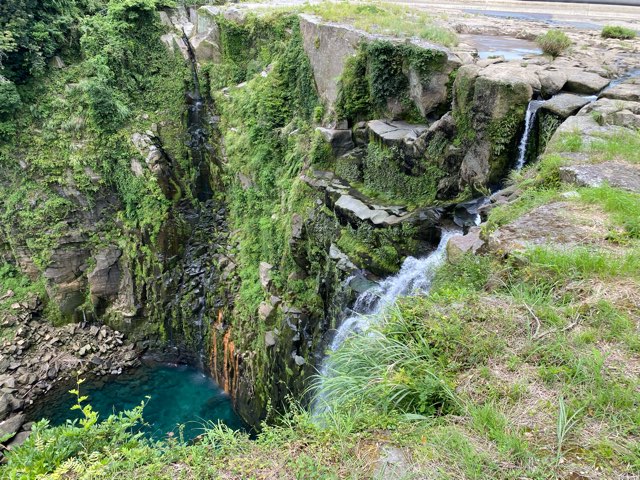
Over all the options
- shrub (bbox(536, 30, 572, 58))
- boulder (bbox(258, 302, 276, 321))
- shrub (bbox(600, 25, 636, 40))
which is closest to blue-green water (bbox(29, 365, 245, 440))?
boulder (bbox(258, 302, 276, 321))

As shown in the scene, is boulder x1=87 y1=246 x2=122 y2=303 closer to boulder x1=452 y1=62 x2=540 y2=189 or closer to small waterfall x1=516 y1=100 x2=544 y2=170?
boulder x1=452 y1=62 x2=540 y2=189

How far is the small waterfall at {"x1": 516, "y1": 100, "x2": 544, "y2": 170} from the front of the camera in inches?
348

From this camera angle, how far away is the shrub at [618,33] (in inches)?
501

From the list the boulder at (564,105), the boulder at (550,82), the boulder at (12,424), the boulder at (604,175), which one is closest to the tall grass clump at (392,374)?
the boulder at (604,175)

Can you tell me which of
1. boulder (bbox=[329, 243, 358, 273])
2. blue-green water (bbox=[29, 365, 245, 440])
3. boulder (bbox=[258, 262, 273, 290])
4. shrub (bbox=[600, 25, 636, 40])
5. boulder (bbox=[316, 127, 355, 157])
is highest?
shrub (bbox=[600, 25, 636, 40])

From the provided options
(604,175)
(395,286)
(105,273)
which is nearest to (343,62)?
(395,286)

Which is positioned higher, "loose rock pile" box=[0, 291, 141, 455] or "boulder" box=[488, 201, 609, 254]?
"boulder" box=[488, 201, 609, 254]

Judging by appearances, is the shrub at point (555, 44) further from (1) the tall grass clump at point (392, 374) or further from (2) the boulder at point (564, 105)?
(1) the tall grass clump at point (392, 374)

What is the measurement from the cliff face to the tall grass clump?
5.10m

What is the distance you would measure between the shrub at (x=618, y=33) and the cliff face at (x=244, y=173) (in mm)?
4949

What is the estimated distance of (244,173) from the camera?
51.3ft

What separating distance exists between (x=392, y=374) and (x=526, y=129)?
6705 mm

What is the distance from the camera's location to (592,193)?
20.4 feet

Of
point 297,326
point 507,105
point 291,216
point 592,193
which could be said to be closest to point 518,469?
point 592,193
